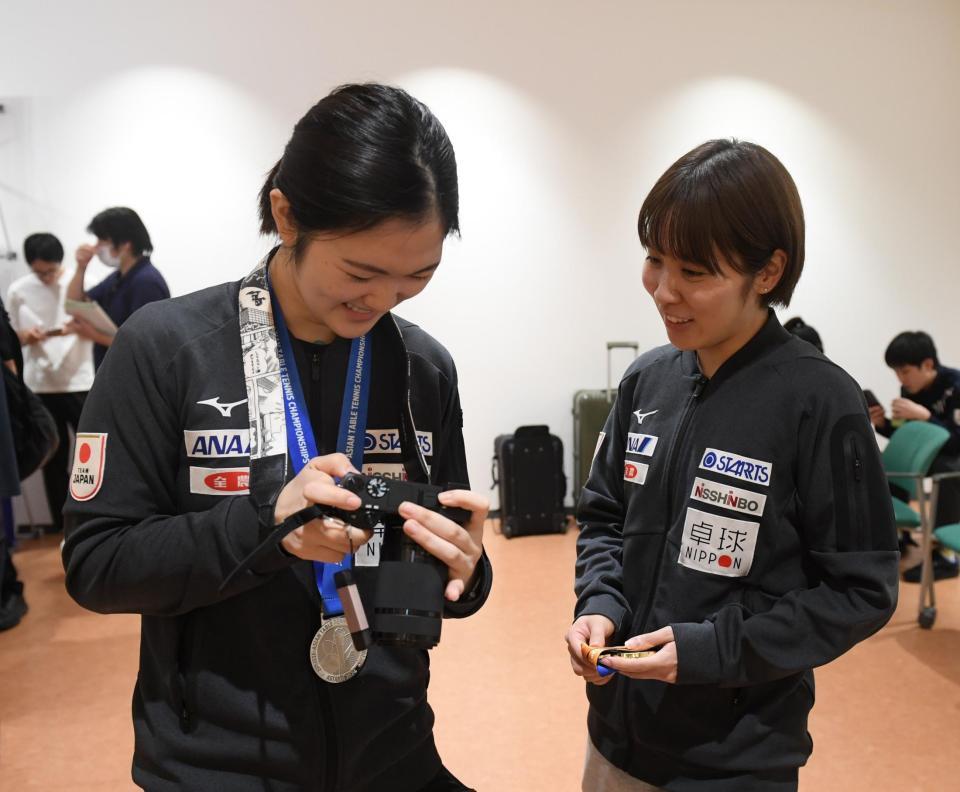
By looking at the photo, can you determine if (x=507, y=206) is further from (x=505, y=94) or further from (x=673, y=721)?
(x=673, y=721)

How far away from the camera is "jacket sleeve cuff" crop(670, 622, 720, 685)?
107 centimetres

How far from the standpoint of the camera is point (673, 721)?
3.78 feet

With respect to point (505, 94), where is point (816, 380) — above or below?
below

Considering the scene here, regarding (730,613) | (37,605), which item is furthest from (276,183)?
(37,605)

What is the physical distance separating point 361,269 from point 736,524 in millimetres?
631

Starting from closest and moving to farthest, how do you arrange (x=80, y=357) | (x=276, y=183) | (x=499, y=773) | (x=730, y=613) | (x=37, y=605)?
(x=276, y=183)
(x=730, y=613)
(x=499, y=773)
(x=37, y=605)
(x=80, y=357)

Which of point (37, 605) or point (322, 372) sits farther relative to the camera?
point (37, 605)

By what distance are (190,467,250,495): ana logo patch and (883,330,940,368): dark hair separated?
13.2 feet

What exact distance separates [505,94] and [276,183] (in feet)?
14.2

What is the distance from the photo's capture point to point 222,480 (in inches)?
35.6

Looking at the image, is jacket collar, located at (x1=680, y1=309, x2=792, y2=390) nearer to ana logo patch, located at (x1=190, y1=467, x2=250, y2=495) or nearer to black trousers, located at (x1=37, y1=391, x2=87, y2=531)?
ana logo patch, located at (x1=190, y1=467, x2=250, y2=495)

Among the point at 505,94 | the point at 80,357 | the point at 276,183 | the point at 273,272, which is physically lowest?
the point at 80,357

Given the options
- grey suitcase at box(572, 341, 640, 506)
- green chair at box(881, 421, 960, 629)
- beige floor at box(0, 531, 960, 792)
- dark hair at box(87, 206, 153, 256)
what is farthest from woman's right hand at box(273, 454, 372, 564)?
grey suitcase at box(572, 341, 640, 506)

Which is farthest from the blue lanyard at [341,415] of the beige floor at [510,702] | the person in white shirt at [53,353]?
the person in white shirt at [53,353]
